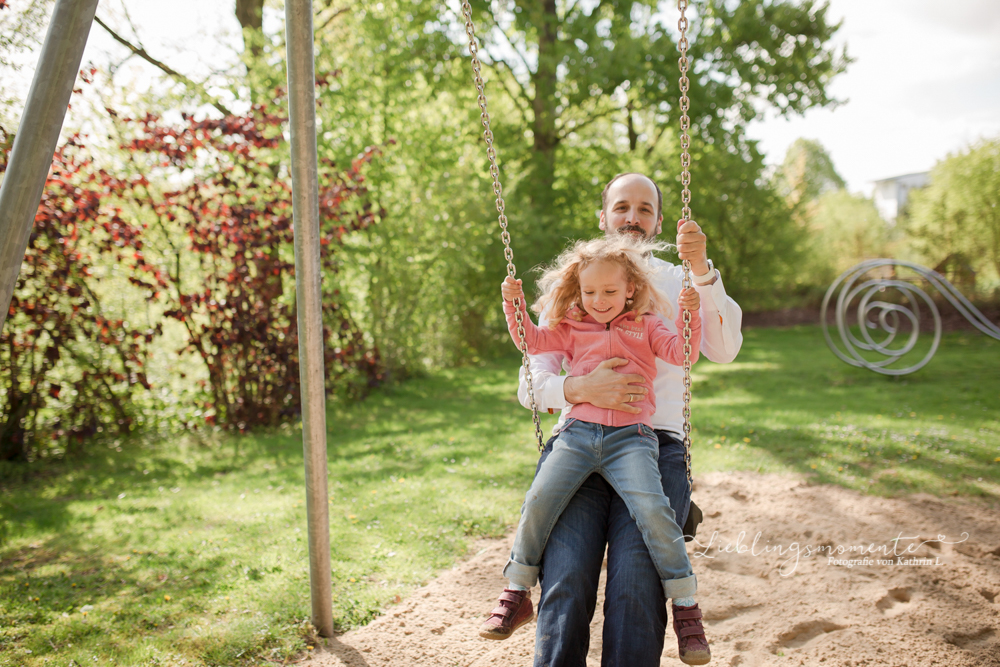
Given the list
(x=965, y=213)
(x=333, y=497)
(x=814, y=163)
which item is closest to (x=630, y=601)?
(x=333, y=497)

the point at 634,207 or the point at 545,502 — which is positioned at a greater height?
the point at 634,207

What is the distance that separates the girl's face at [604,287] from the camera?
2.34m

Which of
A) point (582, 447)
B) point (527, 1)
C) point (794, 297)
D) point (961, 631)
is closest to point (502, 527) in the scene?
point (582, 447)

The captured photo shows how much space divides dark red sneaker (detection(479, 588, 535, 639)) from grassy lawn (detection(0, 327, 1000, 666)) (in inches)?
41.8

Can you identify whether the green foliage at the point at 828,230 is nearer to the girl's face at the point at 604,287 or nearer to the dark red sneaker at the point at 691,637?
the girl's face at the point at 604,287

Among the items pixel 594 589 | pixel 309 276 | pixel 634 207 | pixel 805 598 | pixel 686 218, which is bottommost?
pixel 805 598

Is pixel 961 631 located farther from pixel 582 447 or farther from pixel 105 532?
pixel 105 532

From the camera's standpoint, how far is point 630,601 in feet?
6.32

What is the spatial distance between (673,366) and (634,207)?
685 millimetres

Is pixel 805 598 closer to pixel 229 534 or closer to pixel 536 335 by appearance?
pixel 536 335

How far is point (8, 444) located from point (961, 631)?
685cm

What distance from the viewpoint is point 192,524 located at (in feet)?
13.8

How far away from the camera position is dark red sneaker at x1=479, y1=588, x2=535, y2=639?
2.03m

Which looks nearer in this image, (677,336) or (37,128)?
(37,128)
